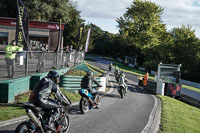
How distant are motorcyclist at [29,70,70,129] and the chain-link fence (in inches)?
162

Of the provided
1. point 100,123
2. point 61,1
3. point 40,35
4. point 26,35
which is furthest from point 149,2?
point 100,123

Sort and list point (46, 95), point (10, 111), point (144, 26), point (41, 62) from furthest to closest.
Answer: point (144, 26) < point (41, 62) < point (10, 111) < point (46, 95)

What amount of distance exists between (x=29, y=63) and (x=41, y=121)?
627 centimetres

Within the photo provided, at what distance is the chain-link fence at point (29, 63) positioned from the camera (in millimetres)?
10031

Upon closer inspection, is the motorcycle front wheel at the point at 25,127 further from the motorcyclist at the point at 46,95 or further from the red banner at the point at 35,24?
the red banner at the point at 35,24

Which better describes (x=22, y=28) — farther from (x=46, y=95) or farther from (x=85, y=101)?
(x=46, y=95)

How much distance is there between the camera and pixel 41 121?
232 inches

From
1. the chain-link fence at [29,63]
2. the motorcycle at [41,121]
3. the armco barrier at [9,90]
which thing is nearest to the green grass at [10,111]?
the armco barrier at [9,90]

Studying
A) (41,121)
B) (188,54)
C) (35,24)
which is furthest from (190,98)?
(188,54)

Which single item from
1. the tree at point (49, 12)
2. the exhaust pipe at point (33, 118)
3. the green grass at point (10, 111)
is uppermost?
the tree at point (49, 12)

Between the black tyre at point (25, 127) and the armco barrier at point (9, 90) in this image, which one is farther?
the armco barrier at point (9, 90)

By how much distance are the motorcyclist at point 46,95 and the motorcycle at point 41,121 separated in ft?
0.37

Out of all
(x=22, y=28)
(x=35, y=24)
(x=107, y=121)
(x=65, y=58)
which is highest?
(x=35, y=24)

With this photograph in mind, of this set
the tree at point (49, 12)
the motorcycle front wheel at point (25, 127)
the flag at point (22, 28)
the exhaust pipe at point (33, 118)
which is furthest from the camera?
the tree at point (49, 12)
